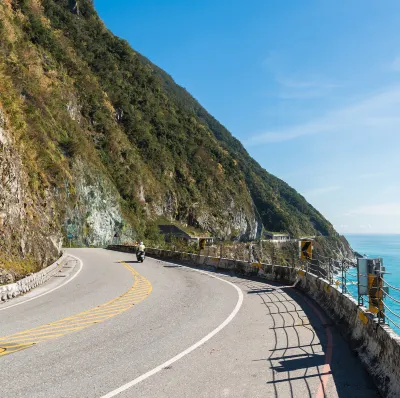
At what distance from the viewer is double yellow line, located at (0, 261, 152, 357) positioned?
23.9ft

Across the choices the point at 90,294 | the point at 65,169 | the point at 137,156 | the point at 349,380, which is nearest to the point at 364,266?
the point at 349,380

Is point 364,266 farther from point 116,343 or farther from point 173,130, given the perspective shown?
point 173,130

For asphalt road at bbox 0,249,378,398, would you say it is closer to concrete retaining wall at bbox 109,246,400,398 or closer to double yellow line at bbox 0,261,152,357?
double yellow line at bbox 0,261,152,357

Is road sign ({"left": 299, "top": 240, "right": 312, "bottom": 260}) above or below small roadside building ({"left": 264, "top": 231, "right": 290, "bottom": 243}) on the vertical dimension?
below

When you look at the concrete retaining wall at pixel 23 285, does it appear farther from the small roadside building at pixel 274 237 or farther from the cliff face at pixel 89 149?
the small roadside building at pixel 274 237

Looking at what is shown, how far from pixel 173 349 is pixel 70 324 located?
128 inches

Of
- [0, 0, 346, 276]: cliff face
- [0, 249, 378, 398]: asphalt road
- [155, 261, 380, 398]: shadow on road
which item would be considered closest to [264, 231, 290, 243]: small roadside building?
[0, 0, 346, 276]: cliff face

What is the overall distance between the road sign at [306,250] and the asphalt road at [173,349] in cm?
328

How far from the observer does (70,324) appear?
8.88 metres

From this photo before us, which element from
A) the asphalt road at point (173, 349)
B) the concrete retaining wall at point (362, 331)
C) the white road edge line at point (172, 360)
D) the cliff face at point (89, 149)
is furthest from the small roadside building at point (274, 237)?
the white road edge line at point (172, 360)

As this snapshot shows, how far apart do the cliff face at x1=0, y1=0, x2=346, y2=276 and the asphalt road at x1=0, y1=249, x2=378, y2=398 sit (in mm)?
8044

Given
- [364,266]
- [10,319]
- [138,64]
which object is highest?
[138,64]

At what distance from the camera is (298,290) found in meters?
14.8

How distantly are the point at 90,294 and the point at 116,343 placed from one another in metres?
6.78
